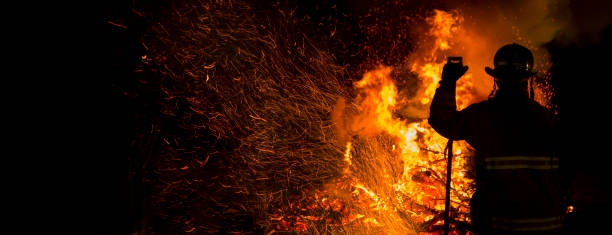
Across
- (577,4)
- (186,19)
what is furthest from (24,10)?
(577,4)

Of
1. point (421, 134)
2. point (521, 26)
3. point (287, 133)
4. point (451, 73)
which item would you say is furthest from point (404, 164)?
point (521, 26)

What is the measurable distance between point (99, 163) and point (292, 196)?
2933mm

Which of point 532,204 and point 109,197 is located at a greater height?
point 532,204

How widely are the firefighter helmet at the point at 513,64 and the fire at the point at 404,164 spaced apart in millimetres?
2131

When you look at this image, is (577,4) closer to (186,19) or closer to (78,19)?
(186,19)

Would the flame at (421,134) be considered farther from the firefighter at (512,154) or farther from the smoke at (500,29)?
the firefighter at (512,154)

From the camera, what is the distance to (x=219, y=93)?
568 cm

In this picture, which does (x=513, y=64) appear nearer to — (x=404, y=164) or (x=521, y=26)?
(x=404, y=164)

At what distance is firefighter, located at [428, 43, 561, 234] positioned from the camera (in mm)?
2242

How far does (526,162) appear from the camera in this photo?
2.25 meters

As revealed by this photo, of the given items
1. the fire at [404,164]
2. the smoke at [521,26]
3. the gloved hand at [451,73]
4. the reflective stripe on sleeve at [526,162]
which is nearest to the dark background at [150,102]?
the smoke at [521,26]

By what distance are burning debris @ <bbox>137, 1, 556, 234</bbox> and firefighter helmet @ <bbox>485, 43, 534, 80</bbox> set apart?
2.50 metres

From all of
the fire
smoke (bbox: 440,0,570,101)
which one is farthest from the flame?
smoke (bbox: 440,0,570,101)

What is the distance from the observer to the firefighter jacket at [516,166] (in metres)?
2.24
